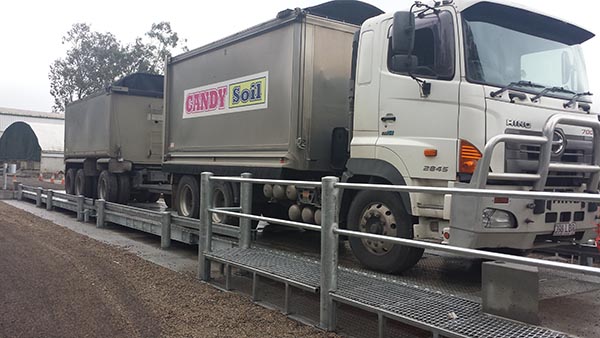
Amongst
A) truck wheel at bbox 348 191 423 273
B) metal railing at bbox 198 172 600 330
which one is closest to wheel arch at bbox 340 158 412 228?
truck wheel at bbox 348 191 423 273

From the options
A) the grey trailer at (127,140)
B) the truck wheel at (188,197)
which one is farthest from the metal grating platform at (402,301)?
the grey trailer at (127,140)

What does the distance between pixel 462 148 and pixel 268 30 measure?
370cm

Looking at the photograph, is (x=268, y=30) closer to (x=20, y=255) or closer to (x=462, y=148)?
(x=462, y=148)

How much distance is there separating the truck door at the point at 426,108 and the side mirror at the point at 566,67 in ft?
4.77

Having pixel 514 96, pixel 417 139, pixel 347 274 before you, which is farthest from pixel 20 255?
pixel 514 96

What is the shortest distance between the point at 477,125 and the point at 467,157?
0.32 m

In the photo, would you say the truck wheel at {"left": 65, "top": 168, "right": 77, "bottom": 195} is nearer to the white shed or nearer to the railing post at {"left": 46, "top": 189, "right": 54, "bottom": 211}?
the railing post at {"left": 46, "top": 189, "right": 54, "bottom": 211}

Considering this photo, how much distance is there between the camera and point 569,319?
4.00 meters

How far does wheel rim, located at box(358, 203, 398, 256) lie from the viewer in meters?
5.16

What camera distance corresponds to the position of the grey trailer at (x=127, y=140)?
12.7 m

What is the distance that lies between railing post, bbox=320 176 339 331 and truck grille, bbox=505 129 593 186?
1.72 meters

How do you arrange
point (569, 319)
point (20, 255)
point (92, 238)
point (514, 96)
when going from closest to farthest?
point (569, 319), point (514, 96), point (20, 255), point (92, 238)

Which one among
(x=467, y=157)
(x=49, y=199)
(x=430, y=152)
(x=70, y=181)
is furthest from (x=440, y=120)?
(x=70, y=181)

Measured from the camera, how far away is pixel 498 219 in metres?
4.35
